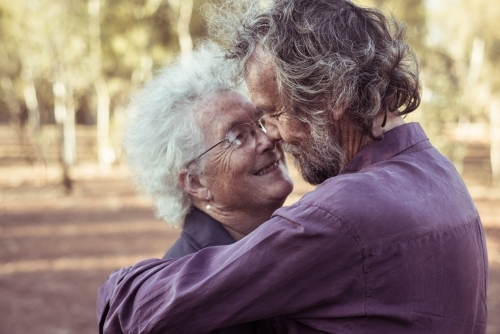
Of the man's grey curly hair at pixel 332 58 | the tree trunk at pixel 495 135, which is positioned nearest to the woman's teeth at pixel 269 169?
the man's grey curly hair at pixel 332 58

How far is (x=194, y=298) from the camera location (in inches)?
63.4

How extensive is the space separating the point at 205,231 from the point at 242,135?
18.9 inches

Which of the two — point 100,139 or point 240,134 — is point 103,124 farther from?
point 240,134

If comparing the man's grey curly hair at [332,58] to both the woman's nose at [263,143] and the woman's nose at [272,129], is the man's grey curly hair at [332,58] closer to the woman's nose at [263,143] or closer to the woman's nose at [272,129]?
the woman's nose at [272,129]

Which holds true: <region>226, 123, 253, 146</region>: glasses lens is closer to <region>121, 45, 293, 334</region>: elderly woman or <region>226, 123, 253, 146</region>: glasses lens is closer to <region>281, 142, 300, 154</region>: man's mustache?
<region>121, 45, 293, 334</region>: elderly woman

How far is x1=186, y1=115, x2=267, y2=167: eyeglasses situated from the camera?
2.59 meters

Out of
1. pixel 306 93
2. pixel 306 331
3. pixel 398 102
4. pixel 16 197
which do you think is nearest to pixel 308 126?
pixel 306 93

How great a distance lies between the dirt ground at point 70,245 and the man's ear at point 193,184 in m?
0.76

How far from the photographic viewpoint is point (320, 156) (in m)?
1.89

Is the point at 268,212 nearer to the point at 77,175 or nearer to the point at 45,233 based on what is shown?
the point at 45,233

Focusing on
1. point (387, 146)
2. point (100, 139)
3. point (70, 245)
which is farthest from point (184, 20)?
point (387, 146)

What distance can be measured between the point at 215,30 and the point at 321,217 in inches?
48.2

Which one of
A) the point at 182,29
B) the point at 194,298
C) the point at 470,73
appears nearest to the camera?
the point at 194,298

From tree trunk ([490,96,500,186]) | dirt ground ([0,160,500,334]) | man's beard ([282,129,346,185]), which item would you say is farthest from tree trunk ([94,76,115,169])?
man's beard ([282,129,346,185])
